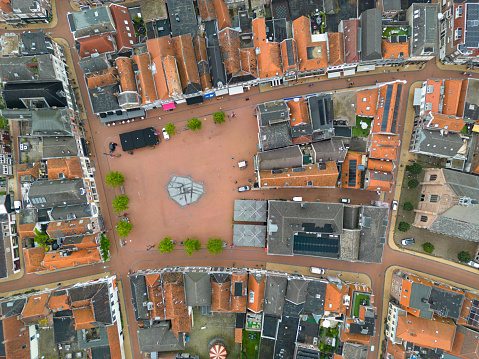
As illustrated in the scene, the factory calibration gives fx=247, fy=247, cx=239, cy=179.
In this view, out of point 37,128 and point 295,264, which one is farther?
point 295,264

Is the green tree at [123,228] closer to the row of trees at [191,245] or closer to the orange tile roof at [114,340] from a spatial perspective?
the row of trees at [191,245]

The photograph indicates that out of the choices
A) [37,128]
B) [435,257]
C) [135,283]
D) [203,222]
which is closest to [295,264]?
[203,222]

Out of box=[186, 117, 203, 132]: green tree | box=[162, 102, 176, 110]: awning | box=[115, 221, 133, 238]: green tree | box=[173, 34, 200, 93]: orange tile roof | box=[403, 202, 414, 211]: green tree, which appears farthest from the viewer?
box=[162, 102, 176, 110]: awning

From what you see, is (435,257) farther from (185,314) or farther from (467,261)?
(185,314)

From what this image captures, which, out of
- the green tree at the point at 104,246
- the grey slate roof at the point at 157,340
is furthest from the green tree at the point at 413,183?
the green tree at the point at 104,246

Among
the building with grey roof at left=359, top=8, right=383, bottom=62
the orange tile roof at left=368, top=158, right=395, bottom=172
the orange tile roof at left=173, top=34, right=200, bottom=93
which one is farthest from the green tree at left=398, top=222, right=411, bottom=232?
the orange tile roof at left=173, top=34, right=200, bottom=93

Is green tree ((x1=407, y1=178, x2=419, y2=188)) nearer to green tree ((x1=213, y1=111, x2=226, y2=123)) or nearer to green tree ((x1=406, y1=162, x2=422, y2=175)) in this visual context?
green tree ((x1=406, y1=162, x2=422, y2=175))

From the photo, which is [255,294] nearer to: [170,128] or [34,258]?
[170,128]
